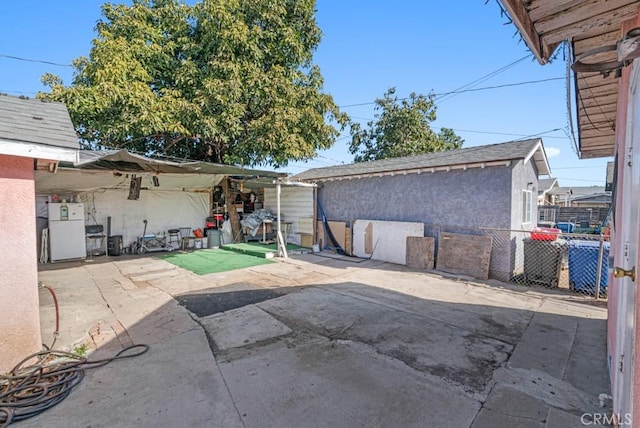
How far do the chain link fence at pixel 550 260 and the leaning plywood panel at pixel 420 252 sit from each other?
75 centimetres

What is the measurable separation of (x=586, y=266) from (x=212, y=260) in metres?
9.13

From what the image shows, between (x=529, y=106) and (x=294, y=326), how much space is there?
10.7 m

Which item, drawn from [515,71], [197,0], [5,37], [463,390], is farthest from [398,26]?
[5,37]

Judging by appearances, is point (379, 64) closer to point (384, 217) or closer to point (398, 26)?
point (398, 26)

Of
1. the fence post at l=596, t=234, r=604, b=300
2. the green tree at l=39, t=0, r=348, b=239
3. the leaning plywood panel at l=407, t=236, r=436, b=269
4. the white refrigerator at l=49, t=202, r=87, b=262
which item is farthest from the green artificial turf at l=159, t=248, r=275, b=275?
the fence post at l=596, t=234, r=604, b=300

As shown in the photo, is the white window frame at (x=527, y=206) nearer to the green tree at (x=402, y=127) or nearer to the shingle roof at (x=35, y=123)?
the shingle roof at (x=35, y=123)

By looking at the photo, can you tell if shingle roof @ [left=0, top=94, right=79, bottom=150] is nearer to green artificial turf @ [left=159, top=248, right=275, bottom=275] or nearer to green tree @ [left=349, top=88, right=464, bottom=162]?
green artificial turf @ [left=159, top=248, right=275, bottom=275]

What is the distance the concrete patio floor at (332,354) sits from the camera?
2.44 m

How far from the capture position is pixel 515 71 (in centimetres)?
927

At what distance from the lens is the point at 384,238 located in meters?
8.88

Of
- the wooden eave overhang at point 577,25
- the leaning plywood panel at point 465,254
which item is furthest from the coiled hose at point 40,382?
the leaning plywood panel at point 465,254

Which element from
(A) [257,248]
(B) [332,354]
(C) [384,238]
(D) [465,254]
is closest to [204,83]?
(A) [257,248]

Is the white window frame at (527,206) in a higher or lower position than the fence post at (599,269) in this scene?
higher

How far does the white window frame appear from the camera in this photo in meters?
7.68
